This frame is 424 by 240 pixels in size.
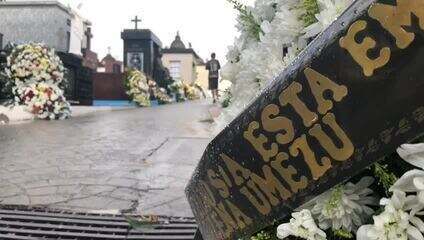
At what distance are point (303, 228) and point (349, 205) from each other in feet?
0.40

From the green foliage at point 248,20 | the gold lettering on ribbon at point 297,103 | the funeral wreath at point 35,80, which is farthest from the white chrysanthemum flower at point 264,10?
the funeral wreath at point 35,80

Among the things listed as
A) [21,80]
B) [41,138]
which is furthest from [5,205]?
[21,80]

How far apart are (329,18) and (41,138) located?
7.70m

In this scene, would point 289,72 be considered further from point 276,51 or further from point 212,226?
point 212,226

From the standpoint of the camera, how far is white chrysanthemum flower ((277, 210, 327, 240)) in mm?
1246

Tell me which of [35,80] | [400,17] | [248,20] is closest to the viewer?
[400,17]

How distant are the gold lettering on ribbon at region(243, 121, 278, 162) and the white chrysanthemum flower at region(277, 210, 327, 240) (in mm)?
158

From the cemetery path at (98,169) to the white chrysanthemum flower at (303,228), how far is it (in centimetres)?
253

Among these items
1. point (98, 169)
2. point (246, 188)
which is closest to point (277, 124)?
point (246, 188)

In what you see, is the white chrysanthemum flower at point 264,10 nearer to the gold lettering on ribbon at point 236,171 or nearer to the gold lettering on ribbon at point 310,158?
the gold lettering on ribbon at point 236,171

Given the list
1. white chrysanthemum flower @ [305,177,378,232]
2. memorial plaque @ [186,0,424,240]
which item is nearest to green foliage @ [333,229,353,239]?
white chrysanthemum flower @ [305,177,378,232]

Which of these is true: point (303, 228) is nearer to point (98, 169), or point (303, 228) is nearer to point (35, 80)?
point (98, 169)

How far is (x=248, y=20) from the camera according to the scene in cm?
218

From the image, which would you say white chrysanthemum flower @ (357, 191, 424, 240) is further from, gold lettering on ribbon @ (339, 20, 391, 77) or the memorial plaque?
gold lettering on ribbon @ (339, 20, 391, 77)
